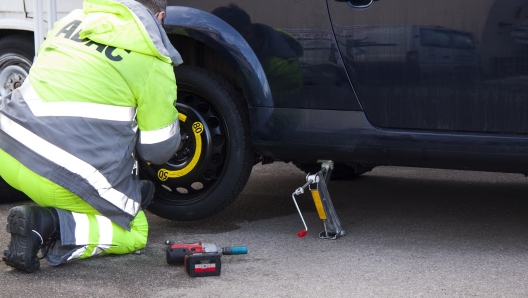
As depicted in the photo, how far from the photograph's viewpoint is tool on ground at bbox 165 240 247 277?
9.59ft

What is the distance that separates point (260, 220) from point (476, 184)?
1.66 metres

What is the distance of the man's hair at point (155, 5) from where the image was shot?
→ 126 inches

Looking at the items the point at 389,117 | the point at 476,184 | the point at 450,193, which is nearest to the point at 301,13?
the point at 389,117

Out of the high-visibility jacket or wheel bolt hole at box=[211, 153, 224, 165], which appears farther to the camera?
wheel bolt hole at box=[211, 153, 224, 165]

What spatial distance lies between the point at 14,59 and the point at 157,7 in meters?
2.23

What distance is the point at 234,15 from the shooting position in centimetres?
334

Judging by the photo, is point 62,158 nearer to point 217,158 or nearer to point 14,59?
point 217,158

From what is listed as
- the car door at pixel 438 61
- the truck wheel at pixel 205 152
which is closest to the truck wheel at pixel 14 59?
the truck wheel at pixel 205 152

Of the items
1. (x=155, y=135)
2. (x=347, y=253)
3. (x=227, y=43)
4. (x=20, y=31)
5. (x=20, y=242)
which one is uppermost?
(x=227, y=43)

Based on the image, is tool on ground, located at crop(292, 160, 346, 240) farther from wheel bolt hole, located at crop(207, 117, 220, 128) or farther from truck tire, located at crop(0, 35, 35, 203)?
truck tire, located at crop(0, 35, 35, 203)

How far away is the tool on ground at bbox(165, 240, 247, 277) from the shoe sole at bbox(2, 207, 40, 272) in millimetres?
553

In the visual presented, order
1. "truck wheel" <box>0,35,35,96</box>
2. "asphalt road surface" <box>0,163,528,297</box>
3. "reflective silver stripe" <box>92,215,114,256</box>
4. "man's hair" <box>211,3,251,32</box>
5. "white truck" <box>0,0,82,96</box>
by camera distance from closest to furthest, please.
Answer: "asphalt road surface" <box>0,163,528,297</box>
"reflective silver stripe" <box>92,215,114,256</box>
"man's hair" <box>211,3,251,32</box>
"white truck" <box>0,0,82,96</box>
"truck wheel" <box>0,35,35,96</box>

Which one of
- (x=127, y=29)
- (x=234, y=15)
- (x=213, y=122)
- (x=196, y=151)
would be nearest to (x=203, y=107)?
(x=213, y=122)

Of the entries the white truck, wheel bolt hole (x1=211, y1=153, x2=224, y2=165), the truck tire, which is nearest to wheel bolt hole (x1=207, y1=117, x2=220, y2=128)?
wheel bolt hole (x1=211, y1=153, x2=224, y2=165)
